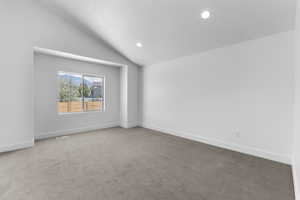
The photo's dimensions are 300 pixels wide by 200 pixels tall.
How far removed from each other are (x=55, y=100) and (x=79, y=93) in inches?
30.0

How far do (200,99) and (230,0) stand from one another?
216 centimetres

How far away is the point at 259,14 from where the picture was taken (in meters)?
2.29

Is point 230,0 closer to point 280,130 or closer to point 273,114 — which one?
point 273,114

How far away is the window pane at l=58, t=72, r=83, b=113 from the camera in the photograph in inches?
167

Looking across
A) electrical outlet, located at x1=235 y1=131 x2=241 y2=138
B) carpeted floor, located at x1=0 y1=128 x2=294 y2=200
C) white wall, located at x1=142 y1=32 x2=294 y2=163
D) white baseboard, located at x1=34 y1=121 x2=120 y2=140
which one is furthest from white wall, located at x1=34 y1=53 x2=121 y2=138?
electrical outlet, located at x1=235 y1=131 x2=241 y2=138

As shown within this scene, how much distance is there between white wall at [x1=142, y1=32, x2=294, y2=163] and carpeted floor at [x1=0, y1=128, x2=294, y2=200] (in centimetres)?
41

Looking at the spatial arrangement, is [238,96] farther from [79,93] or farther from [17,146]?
[17,146]

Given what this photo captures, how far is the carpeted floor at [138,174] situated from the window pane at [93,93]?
188cm

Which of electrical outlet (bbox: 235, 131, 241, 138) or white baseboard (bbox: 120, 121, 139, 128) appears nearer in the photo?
electrical outlet (bbox: 235, 131, 241, 138)

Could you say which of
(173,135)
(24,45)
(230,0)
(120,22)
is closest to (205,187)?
(173,135)

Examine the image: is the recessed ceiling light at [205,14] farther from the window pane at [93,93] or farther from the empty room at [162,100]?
the window pane at [93,93]

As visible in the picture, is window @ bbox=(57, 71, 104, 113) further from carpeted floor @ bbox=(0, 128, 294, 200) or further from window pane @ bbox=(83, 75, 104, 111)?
carpeted floor @ bbox=(0, 128, 294, 200)

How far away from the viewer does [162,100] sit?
470 centimetres

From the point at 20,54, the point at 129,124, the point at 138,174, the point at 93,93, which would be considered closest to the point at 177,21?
the point at 138,174
